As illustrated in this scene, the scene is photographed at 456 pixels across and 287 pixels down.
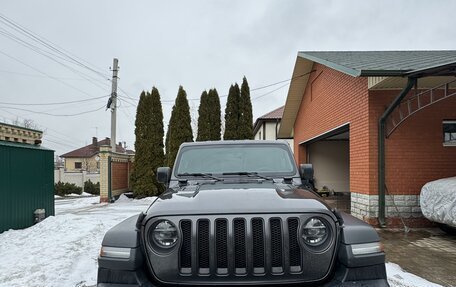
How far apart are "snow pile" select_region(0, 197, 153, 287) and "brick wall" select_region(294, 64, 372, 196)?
5.72 metres

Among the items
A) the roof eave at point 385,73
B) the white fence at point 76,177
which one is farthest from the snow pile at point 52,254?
the white fence at point 76,177

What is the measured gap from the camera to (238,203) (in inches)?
91.9

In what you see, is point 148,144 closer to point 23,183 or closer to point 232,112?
point 232,112

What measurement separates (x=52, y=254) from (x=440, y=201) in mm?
6489

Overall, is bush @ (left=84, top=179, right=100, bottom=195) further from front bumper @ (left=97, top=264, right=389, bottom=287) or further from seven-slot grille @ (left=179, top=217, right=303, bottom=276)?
seven-slot grille @ (left=179, top=217, right=303, bottom=276)

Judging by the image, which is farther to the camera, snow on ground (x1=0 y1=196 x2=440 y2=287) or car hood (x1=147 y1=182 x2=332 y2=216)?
snow on ground (x1=0 y1=196 x2=440 y2=287)

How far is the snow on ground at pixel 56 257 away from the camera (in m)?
4.09

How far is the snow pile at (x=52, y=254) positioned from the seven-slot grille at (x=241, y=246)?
96.6 inches

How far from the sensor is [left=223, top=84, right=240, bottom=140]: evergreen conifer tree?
53.9ft

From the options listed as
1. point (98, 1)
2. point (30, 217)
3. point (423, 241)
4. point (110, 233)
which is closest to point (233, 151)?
point (110, 233)

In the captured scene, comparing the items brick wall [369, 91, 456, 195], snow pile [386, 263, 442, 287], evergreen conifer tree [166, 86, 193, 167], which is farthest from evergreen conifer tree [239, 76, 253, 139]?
snow pile [386, 263, 442, 287]

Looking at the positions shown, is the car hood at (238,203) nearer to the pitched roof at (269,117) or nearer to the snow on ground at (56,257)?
the snow on ground at (56,257)

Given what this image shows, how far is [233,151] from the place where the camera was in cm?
393

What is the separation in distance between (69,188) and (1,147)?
1681 cm
